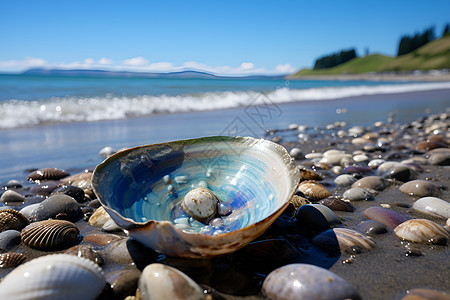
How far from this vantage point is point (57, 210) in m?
2.46

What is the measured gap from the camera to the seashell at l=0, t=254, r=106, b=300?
4.12 feet

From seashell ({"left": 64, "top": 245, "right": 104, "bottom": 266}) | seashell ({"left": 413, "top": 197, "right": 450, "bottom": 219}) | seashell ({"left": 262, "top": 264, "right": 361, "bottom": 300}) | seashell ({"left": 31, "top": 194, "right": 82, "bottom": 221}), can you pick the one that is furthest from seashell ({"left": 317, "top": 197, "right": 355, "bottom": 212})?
seashell ({"left": 31, "top": 194, "right": 82, "bottom": 221})

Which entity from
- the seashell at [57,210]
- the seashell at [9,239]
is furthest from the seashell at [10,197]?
the seashell at [9,239]

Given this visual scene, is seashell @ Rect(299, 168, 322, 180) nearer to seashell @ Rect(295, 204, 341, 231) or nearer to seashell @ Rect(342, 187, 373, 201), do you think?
seashell @ Rect(342, 187, 373, 201)

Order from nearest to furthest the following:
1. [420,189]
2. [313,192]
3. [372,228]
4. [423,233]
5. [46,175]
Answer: [423,233], [372,228], [313,192], [420,189], [46,175]

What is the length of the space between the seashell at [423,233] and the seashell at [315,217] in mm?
420

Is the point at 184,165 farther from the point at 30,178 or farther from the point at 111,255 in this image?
the point at 30,178

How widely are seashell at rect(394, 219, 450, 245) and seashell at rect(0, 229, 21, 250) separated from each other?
99.2 inches

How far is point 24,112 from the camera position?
7.84 meters

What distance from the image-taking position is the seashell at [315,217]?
2150mm

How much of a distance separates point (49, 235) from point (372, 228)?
2.14 m

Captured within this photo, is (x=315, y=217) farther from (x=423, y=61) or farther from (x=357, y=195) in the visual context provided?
(x=423, y=61)

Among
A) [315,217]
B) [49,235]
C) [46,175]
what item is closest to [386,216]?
[315,217]

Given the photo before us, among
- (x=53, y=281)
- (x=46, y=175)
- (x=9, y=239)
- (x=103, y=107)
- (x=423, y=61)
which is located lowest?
(x=46, y=175)
